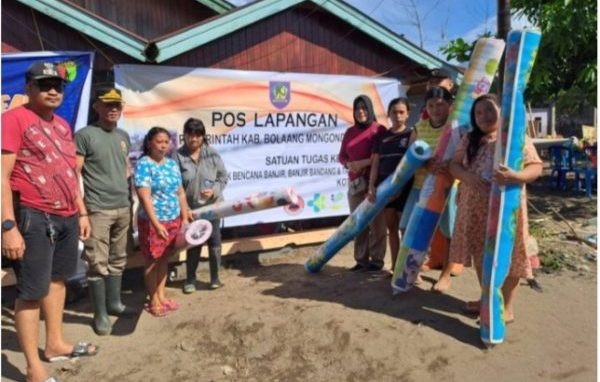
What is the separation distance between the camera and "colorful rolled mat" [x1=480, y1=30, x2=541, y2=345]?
336 centimetres

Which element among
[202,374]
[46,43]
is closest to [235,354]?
[202,374]

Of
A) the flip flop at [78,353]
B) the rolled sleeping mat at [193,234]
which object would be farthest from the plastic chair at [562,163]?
the flip flop at [78,353]

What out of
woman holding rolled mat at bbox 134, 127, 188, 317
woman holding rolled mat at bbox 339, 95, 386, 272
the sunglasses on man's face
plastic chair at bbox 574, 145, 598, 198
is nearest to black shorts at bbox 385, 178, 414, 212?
woman holding rolled mat at bbox 339, 95, 386, 272

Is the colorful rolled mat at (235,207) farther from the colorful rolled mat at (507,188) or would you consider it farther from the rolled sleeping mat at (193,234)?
the colorful rolled mat at (507,188)

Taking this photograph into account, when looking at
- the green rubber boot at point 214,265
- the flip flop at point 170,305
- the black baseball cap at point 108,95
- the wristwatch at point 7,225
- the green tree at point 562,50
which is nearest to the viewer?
the wristwatch at point 7,225

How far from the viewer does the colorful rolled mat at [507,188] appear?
336cm

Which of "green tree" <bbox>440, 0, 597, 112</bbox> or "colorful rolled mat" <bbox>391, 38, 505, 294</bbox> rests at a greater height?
"green tree" <bbox>440, 0, 597, 112</bbox>

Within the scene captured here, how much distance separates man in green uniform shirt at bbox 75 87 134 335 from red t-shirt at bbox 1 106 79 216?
0.60m

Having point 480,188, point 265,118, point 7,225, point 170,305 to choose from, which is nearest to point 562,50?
point 265,118

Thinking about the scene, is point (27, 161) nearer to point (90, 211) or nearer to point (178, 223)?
point (90, 211)

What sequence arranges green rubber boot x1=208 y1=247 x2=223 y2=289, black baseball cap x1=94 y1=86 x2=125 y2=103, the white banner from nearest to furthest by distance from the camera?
black baseball cap x1=94 y1=86 x2=125 y2=103 < green rubber boot x1=208 y1=247 x2=223 y2=289 < the white banner

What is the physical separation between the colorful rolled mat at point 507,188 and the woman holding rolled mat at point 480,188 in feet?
0.31

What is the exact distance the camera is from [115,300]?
4.40m

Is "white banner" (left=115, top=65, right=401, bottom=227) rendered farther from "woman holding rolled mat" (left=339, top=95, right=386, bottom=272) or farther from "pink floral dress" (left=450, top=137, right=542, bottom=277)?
"pink floral dress" (left=450, top=137, right=542, bottom=277)
